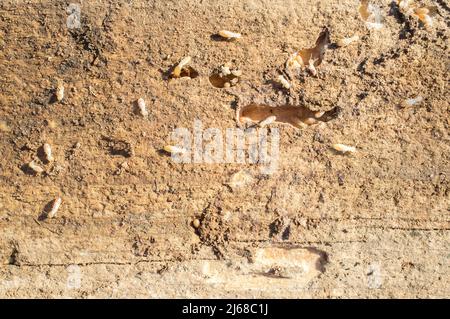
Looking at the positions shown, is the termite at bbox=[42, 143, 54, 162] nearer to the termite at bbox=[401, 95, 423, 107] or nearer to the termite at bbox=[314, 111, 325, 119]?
the termite at bbox=[314, 111, 325, 119]

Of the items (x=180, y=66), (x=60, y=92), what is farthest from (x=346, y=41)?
(x=60, y=92)

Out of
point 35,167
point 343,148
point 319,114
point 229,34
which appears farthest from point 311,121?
point 35,167

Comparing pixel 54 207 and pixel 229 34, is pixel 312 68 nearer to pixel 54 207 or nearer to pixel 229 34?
pixel 229 34

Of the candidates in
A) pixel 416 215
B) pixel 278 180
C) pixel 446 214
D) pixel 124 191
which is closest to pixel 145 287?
pixel 124 191

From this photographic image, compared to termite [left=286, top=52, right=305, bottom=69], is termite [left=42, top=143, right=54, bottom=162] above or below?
below

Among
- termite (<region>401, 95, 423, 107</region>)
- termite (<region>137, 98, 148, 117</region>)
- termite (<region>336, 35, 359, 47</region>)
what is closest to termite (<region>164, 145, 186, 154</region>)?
termite (<region>137, 98, 148, 117</region>)

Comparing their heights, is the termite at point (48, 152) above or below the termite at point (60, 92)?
below

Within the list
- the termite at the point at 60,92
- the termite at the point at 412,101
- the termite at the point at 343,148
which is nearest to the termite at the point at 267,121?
the termite at the point at 343,148

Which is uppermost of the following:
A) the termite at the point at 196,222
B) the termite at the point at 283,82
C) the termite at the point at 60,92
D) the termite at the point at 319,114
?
the termite at the point at 283,82

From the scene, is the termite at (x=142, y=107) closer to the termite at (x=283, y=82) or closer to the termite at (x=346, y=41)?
the termite at (x=283, y=82)

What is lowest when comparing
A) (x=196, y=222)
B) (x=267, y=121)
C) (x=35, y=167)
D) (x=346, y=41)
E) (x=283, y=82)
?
(x=196, y=222)

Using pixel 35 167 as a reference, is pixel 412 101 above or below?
above
